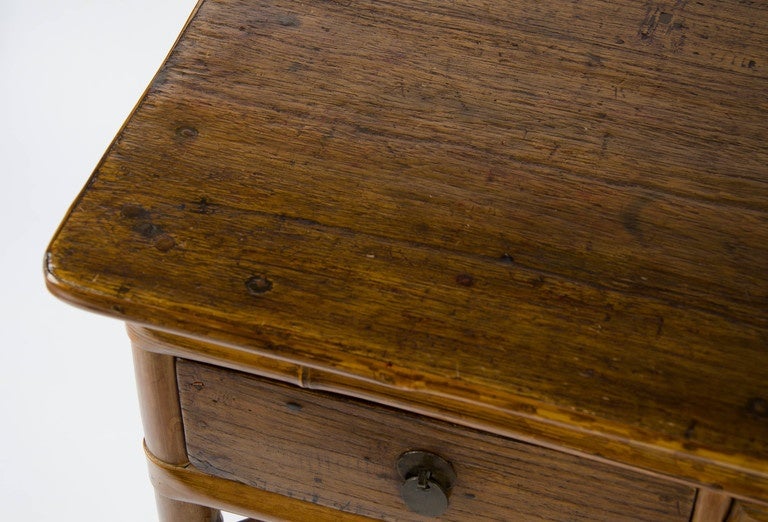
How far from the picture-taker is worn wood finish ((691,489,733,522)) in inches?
34.2

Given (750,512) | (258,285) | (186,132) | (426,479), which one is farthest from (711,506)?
(186,132)

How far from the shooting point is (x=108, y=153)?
97 cm

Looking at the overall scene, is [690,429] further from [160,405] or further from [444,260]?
[160,405]

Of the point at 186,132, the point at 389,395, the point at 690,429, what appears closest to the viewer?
the point at 690,429

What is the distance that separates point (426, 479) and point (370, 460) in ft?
0.20

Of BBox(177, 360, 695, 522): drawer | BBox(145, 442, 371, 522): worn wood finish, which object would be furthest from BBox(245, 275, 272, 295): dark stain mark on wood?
BBox(145, 442, 371, 522): worn wood finish

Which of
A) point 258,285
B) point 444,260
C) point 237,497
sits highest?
point 444,260

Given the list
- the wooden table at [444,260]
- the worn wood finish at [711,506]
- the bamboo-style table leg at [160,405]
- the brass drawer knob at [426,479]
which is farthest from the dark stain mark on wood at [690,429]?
the bamboo-style table leg at [160,405]

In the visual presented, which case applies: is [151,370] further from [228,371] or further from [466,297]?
[466,297]

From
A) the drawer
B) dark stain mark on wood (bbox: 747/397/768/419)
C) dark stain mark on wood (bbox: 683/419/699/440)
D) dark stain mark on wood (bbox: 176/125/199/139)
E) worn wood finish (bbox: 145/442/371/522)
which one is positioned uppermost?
dark stain mark on wood (bbox: 176/125/199/139)

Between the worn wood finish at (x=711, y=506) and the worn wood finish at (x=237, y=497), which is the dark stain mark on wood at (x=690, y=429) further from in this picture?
the worn wood finish at (x=237, y=497)

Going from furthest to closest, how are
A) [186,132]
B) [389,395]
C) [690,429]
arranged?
[186,132] < [389,395] < [690,429]

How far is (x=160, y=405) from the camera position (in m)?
1.00

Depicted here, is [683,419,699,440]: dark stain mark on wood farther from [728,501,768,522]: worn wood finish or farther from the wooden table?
[728,501,768,522]: worn wood finish
